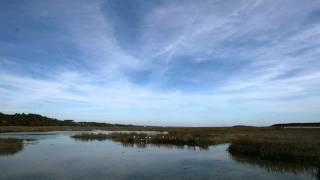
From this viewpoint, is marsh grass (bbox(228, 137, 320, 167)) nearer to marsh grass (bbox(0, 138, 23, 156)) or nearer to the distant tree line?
marsh grass (bbox(0, 138, 23, 156))

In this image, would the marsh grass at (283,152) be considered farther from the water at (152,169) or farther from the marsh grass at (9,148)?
the marsh grass at (9,148)

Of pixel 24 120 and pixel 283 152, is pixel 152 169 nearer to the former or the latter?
pixel 283 152

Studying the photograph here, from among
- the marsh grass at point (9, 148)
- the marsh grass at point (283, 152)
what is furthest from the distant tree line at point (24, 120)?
the marsh grass at point (283, 152)

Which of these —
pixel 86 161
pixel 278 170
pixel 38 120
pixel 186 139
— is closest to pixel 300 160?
pixel 278 170

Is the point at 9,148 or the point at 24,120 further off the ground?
the point at 24,120

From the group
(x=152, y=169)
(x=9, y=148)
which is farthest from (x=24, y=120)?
(x=152, y=169)

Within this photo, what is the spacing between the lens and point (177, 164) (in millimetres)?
26016

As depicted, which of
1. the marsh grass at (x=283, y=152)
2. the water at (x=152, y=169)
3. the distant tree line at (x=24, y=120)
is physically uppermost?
the distant tree line at (x=24, y=120)

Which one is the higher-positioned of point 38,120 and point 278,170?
point 38,120

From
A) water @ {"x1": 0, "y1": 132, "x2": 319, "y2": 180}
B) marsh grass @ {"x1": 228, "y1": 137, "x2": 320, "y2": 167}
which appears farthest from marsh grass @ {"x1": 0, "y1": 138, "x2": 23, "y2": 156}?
marsh grass @ {"x1": 228, "y1": 137, "x2": 320, "y2": 167}

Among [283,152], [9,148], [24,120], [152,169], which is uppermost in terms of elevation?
[24,120]

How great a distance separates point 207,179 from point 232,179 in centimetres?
138

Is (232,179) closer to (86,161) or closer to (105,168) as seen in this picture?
(105,168)

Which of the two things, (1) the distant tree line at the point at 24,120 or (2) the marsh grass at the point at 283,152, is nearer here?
(2) the marsh grass at the point at 283,152
